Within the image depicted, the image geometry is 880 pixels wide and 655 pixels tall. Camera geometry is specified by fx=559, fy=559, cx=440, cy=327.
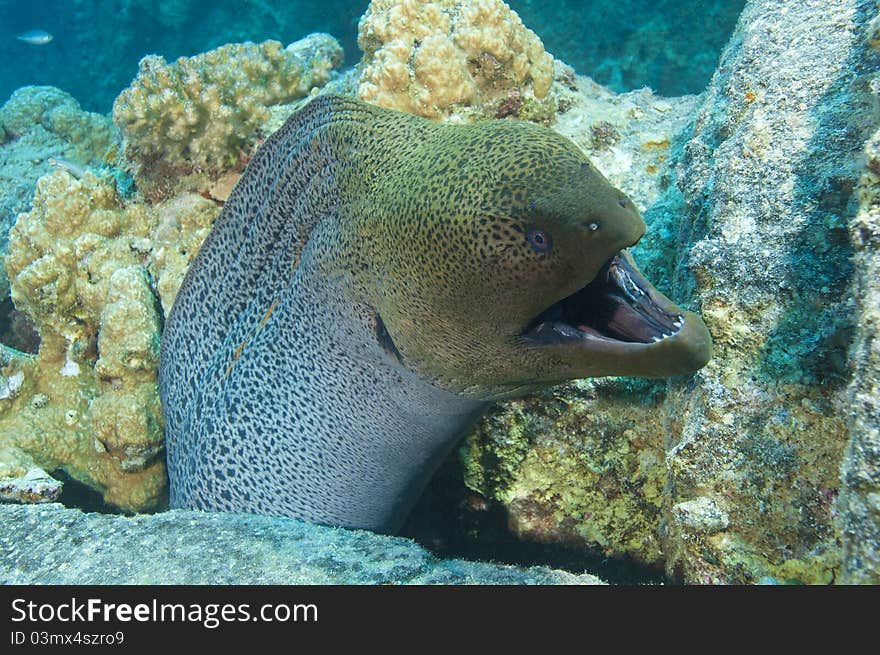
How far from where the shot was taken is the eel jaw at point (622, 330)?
5.30 ft

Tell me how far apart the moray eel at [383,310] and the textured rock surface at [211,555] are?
1.65ft

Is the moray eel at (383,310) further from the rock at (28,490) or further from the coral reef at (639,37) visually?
the coral reef at (639,37)

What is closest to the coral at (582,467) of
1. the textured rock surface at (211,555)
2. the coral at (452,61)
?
the textured rock surface at (211,555)

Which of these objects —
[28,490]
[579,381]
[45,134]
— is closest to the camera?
[579,381]

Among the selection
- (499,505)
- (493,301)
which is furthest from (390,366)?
(499,505)

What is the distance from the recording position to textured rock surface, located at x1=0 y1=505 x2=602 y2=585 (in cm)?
179

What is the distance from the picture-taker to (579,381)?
257cm

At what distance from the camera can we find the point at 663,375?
1666mm

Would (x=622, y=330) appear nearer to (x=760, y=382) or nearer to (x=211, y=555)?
(x=760, y=382)

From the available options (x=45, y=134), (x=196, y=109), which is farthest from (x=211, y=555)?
(x=45, y=134)

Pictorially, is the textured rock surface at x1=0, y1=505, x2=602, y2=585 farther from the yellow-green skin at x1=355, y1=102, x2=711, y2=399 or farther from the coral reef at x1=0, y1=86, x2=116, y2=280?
the coral reef at x1=0, y1=86, x2=116, y2=280

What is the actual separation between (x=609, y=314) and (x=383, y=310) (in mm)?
842

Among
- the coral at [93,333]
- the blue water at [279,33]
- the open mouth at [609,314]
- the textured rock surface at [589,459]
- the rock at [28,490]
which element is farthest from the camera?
the blue water at [279,33]

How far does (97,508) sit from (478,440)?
9.09 ft
